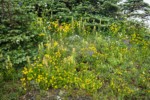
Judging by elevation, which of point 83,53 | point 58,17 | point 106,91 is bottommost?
point 106,91

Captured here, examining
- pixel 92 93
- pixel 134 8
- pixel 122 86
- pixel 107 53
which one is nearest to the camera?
pixel 92 93

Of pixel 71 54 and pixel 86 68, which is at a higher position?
pixel 71 54

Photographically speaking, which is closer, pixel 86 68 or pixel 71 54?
pixel 86 68

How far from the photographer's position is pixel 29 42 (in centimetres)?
652

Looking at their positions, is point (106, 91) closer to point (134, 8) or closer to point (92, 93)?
point (92, 93)

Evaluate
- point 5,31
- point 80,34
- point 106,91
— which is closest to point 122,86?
point 106,91

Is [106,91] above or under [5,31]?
under

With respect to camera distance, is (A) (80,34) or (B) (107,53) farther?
(A) (80,34)

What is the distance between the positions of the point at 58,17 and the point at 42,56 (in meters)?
2.42

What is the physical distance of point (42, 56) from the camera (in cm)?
623

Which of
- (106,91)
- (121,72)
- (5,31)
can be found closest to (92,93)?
(106,91)

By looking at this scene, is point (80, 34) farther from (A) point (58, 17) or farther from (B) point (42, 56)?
(B) point (42, 56)

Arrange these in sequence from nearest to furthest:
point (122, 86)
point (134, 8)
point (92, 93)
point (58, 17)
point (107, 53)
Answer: point (92, 93)
point (122, 86)
point (107, 53)
point (58, 17)
point (134, 8)

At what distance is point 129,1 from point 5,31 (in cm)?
513
